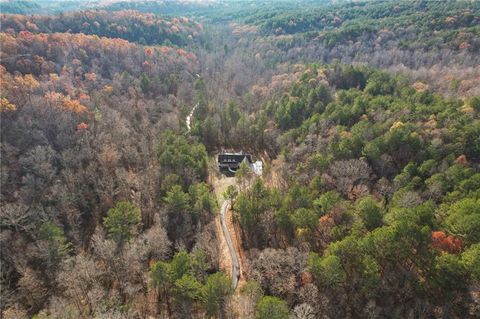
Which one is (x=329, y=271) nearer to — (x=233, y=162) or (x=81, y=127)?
(x=233, y=162)

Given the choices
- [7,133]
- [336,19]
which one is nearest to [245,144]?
[7,133]

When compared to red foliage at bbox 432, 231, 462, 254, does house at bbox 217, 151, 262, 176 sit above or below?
below

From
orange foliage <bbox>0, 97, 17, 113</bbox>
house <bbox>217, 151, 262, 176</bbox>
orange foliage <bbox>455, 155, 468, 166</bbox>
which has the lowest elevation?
house <bbox>217, 151, 262, 176</bbox>

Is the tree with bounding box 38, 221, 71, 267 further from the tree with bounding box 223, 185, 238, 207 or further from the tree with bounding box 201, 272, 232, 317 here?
the tree with bounding box 223, 185, 238, 207

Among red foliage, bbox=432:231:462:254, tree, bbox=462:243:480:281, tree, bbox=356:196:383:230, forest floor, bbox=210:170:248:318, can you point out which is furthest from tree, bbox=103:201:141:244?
tree, bbox=462:243:480:281

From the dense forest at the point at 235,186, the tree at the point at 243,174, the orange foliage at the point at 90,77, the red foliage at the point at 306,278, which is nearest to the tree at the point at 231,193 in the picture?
the dense forest at the point at 235,186

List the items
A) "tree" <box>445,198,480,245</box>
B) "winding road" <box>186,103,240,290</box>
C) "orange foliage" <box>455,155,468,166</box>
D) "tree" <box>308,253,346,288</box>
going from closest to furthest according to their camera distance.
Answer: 1. "tree" <box>445,198,480,245</box>
2. "tree" <box>308,253,346,288</box>
3. "winding road" <box>186,103,240,290</box>
4. "orange foliage" <box>455,155,468,166</box>
